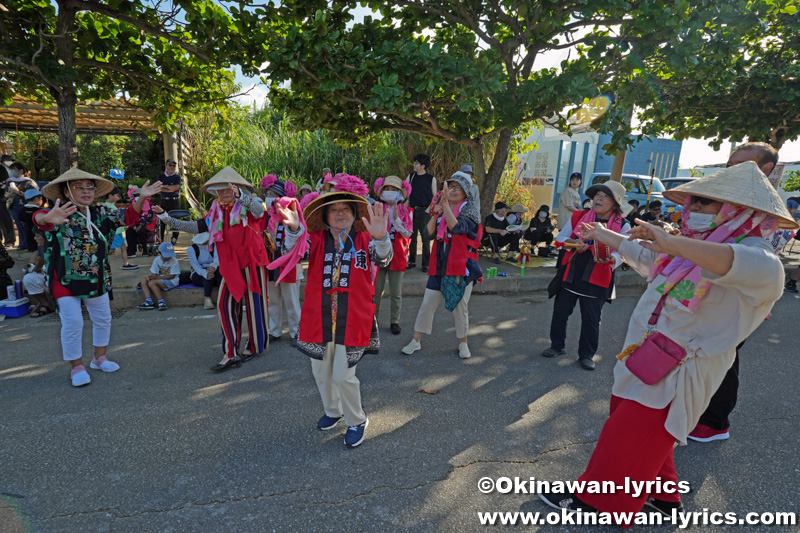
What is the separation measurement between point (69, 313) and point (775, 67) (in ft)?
42.9

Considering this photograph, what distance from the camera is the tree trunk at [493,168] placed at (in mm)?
8789

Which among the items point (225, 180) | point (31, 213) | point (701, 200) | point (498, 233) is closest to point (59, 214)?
point (225, 180)

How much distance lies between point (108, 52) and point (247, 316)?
5.92 meters

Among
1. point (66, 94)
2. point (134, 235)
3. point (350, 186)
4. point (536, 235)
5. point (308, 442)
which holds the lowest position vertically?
point (308, 442)

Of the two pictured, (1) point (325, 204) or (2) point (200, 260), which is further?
(2) point (200, 260)

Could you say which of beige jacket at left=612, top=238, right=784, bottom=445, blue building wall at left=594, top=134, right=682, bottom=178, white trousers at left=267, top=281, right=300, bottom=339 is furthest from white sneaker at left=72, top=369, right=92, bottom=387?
blue building wall at left=594, top=134, right=682, bottom=178

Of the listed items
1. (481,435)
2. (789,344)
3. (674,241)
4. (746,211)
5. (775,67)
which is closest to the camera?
(674,241)

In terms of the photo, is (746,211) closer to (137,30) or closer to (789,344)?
(789,344)

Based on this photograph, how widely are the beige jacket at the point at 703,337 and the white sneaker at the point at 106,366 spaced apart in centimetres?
430

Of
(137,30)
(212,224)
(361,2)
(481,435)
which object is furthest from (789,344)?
(137,30)

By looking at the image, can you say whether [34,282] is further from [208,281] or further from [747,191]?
[747,191]

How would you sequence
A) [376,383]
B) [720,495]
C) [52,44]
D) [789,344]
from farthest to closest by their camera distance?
1. [52,44]
2. [789,344]
3. [376,383]
4. [720,495]

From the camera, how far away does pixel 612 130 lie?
22.8 feet

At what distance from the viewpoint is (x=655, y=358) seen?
7.21ft
